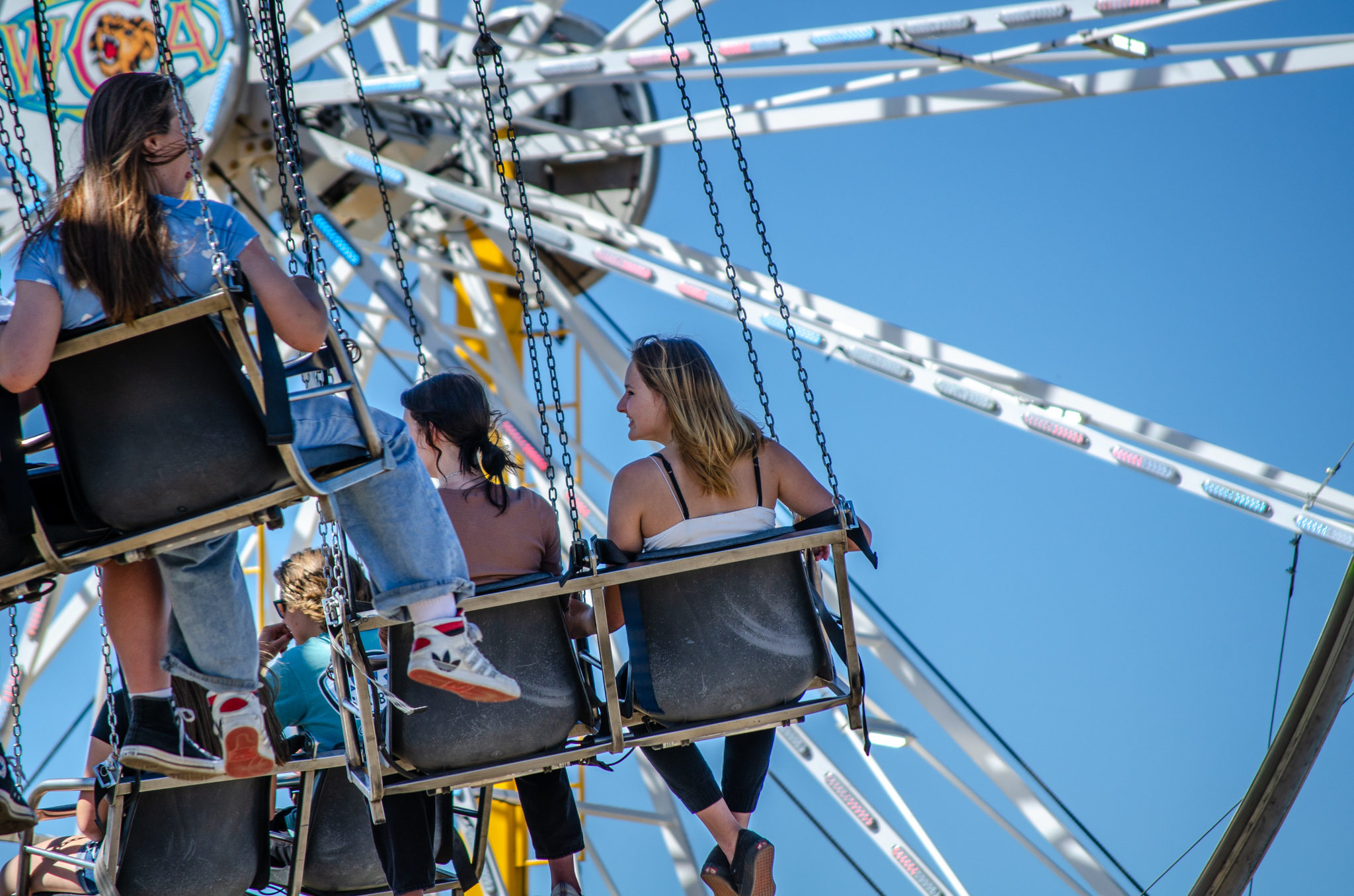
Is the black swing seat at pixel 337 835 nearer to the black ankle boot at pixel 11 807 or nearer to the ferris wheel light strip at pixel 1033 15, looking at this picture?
the black ankle boot at pixel 11 807

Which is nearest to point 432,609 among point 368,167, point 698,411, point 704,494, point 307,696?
point 704,494

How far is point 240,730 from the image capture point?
364cm

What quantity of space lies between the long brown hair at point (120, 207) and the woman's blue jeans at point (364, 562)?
47 centimetres

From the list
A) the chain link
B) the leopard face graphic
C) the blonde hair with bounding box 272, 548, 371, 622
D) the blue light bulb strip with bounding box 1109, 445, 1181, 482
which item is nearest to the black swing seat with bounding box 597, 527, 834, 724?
the chain link

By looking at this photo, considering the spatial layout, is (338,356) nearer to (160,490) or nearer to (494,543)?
(160,490)

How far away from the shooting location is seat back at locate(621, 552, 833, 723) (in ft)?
13.4

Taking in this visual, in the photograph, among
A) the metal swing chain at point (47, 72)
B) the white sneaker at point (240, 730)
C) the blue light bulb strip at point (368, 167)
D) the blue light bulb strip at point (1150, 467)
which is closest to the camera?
the white sneaker at point (240, 730)

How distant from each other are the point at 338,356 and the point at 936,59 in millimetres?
5308

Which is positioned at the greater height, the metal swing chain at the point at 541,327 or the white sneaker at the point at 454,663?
the metal swing chain at the point at 541,327

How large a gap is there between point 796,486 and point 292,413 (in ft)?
5.55

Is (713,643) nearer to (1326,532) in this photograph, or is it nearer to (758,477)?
(758,477)

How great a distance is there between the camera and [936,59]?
7.79 metres

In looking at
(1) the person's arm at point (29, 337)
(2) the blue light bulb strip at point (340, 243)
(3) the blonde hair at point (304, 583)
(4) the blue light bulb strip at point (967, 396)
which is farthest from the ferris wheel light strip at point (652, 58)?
(1) the person's arm at point (29, 337)

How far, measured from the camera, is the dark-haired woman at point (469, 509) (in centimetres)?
428
